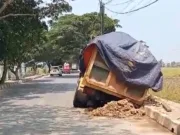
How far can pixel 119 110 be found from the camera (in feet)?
50.8

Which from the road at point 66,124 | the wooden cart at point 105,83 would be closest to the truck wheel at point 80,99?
the wooden cart at point 105,83

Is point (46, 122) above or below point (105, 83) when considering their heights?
below

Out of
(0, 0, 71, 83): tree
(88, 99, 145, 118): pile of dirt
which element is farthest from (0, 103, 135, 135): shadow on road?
(0, 0, 71, 83): tree

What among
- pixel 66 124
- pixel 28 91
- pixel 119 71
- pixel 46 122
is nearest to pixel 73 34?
pixel 28 91

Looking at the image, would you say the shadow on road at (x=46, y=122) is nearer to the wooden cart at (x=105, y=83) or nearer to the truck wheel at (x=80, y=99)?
the truck wheel at (x=80, y=99)

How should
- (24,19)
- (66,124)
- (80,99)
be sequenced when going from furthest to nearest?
(24,19)
(80,99)
(66,124)

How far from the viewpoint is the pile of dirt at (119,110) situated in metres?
15.2

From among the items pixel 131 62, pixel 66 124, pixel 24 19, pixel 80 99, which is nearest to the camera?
pixel 66 124

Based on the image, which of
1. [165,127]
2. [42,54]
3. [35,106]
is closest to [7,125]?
[165,127]

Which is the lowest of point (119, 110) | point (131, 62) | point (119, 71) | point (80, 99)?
point (119, 110)

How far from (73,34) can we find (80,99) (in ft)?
205

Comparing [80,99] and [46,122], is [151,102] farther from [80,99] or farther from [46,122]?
[46,122]

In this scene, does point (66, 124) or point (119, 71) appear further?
point (119, 71)

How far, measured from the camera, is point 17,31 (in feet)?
111
